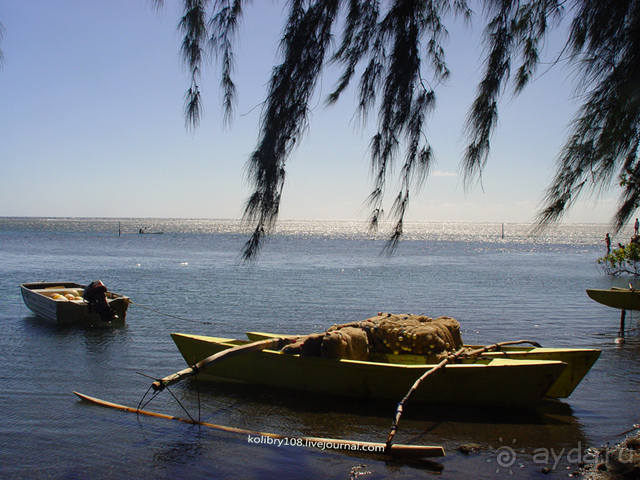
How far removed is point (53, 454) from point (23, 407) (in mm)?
2244

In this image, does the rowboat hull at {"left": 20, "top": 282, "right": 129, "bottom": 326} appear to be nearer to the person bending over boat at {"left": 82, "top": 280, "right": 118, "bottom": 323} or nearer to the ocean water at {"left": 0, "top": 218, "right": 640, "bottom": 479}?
the person bending over boat at {"left": 82, "top": 280, "right": 118, "bottom": 323}

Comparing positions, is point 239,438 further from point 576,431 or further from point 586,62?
point 586,62

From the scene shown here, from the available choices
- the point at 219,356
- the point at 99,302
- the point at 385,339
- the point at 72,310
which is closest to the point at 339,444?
the point at 219,356

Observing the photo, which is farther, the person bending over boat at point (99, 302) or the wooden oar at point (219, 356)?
the person bending over boat at point (99, 302)

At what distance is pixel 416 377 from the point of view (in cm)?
797

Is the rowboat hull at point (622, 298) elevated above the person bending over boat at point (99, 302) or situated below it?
above

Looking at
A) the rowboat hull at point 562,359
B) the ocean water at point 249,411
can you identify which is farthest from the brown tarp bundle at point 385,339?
the ocean water at point 249,411

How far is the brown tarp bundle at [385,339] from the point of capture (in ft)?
27.4

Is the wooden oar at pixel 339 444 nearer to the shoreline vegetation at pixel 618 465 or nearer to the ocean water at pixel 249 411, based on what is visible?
the ocean water at pixel 249 411

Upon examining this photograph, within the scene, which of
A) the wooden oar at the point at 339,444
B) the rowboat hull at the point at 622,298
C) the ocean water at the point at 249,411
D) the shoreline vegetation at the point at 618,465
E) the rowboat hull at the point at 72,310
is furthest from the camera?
the rowboat hull at the point at 72,310

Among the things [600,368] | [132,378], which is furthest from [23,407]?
[600,368]

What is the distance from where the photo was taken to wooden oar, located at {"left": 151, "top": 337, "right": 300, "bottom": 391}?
6.45 m

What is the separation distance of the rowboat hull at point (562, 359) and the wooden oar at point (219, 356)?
6.19 feet

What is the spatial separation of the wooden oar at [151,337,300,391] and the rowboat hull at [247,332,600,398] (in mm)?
1885
